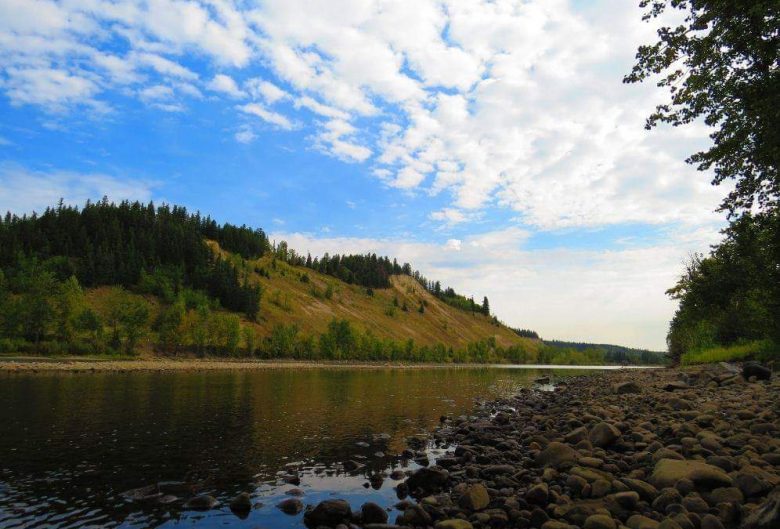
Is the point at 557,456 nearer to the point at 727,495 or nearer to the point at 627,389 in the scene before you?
the point at 727,495

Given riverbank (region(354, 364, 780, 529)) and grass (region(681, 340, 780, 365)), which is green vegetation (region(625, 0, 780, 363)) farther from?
grass (region(681, 340, 780, 365))

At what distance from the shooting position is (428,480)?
52.8ft

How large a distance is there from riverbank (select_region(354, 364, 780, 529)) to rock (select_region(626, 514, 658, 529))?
22 millimetres

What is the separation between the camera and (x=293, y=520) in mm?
13570

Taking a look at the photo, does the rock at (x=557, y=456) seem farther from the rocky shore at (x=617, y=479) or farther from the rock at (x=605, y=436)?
the rock at (x=605, y=436)

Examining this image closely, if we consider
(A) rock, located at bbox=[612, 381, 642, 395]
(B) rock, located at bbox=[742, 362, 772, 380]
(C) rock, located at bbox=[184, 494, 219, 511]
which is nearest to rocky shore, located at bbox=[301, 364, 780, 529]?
(C) rock, located at bbox=[184, 494, 219, 511]

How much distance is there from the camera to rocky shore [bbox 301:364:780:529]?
383 inches

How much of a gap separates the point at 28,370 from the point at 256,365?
61.7 m

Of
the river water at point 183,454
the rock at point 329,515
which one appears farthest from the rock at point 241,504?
the rock at point 329,515

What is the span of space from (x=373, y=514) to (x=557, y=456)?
668 centimetres

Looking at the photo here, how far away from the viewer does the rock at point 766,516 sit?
743cm

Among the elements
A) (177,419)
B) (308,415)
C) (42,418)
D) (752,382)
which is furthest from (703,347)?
(42,418)

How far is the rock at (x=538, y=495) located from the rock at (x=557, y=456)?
2709mm

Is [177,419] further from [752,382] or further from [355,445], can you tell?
[752,382]
